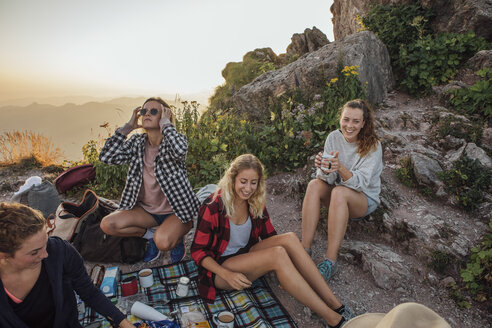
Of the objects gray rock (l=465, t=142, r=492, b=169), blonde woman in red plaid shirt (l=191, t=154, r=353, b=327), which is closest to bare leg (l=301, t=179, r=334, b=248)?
blonde woman in red plaid shirt (l=191, t=154, r=353, b=327)

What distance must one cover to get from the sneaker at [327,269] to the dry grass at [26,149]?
737 cm

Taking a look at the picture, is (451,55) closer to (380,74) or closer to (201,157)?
(380,74)

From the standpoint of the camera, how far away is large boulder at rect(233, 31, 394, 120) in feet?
21.4

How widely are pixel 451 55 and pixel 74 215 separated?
7.80m

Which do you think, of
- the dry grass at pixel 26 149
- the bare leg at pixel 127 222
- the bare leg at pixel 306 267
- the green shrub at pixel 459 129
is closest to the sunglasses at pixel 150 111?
the bare leg at pixel 127 222

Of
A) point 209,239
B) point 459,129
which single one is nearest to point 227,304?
point 209,239

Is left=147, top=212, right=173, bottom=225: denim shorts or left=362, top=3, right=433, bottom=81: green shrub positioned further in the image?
left=362, top=3, right=433, bottom=81: green shrub

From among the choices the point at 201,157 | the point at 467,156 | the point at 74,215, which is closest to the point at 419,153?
the point at 467,156

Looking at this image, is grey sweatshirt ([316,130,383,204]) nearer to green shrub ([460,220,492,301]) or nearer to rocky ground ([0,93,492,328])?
rocky ground ([0,93,492,328])

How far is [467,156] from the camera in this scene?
4355mm

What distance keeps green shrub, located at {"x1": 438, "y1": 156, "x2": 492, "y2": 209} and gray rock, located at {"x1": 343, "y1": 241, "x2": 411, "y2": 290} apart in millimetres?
1314

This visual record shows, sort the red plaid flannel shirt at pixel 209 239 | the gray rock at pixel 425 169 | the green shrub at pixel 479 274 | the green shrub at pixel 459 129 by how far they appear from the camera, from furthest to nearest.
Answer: the green shrub at pixel 459 129 → the gray rock at pixel 425 169 → the green shrub at pixel 479 274 → the red plaid flannel shirt at pixel 209 239

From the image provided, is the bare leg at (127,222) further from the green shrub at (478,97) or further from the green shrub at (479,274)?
the green shrub at (478,97)

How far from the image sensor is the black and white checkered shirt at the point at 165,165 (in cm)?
335
